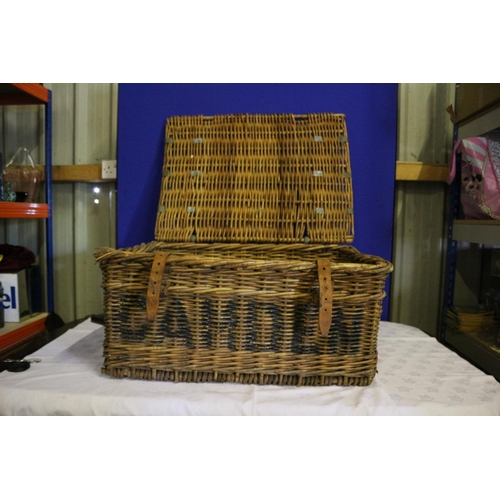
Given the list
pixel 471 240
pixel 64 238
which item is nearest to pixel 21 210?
pixel 64 238

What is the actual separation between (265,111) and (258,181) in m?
→ 0.28

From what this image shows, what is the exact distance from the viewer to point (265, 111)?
128 centimetres

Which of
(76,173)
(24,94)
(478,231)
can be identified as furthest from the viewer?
(76,173)

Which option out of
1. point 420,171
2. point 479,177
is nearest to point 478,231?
point 479,177

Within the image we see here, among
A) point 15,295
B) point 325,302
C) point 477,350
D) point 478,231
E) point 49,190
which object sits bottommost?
point 477,350

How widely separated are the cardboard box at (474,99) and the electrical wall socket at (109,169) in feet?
4.32

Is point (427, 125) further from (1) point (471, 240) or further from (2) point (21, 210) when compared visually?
(2) point (21, 210)

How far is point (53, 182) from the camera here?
1479 millimetres

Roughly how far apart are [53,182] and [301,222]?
3.47 feet

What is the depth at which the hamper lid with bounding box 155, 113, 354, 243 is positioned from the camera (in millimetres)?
1170

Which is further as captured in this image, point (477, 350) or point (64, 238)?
point (64, 238)

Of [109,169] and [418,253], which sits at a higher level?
[109,169]

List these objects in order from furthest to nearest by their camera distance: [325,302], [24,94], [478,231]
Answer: [24,94]
[478,231]
[325,302]

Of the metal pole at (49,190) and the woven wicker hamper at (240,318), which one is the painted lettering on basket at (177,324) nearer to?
the woven wicker hamper at (240,318)
